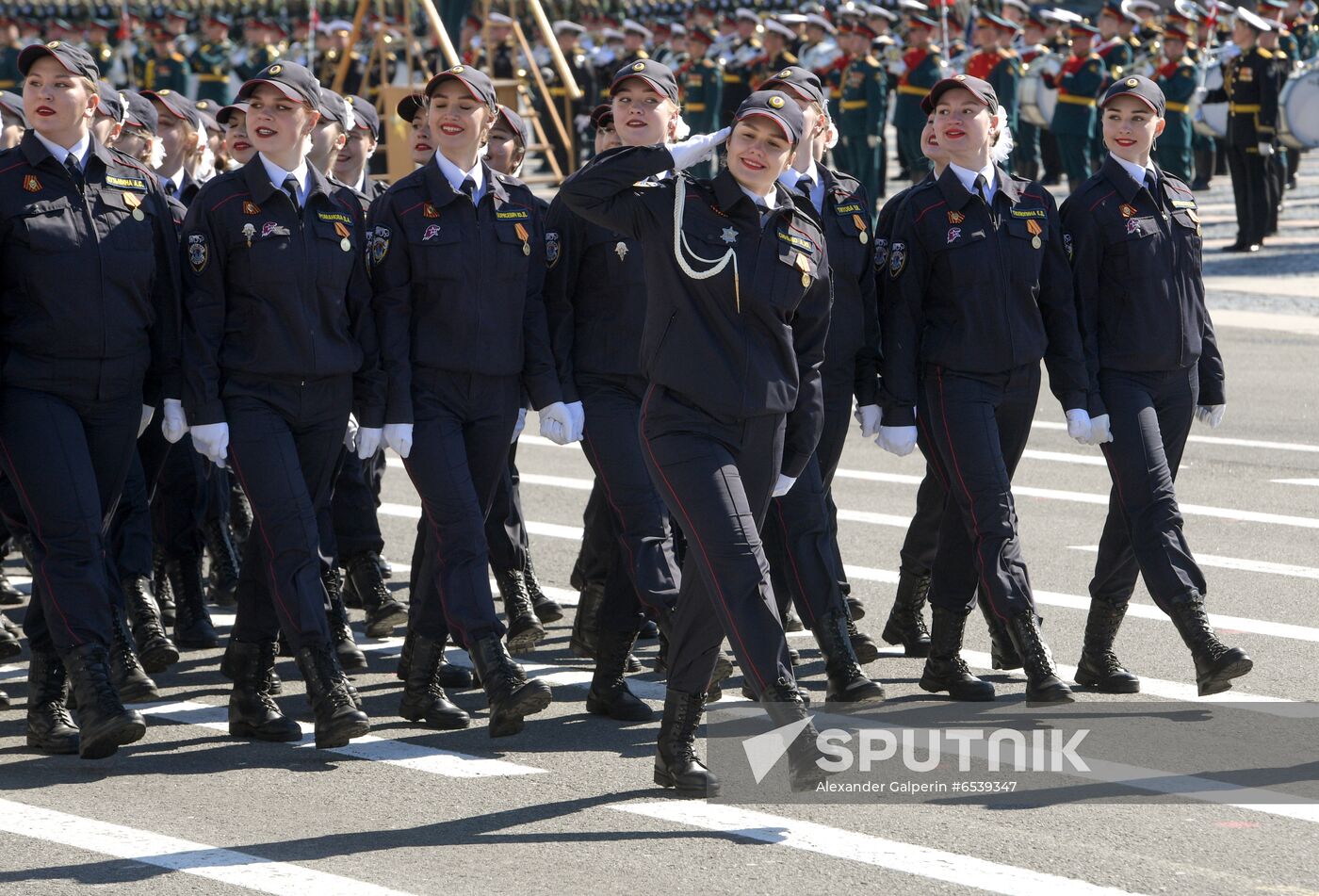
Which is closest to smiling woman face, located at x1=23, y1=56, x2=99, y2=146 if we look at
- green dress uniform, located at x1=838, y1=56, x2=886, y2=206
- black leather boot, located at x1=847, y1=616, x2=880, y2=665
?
black leather boot, located at x1=847, y1=616, x2=880, y2=665

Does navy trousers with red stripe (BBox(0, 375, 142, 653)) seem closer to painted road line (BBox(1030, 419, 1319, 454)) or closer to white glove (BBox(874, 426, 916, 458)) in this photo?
white glove (BBox(874, 426, 916, 458))

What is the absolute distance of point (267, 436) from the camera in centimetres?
689

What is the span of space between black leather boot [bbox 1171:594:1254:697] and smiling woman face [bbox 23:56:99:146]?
4182 mm

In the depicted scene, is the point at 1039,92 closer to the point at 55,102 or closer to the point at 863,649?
the point at 863,649

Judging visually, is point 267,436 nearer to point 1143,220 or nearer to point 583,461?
point 1143,220

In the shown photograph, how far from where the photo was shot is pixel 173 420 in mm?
7059

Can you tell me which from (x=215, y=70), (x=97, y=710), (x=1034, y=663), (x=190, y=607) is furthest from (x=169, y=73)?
(x=1034, y=663)

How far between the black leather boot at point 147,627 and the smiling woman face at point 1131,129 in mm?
4110

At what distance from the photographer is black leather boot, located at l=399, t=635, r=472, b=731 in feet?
23.6

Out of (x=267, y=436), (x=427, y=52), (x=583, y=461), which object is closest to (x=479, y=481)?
(x=267, y=436)

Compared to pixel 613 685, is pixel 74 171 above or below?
above

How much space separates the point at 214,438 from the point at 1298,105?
56.5 ft

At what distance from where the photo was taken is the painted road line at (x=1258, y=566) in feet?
31.3

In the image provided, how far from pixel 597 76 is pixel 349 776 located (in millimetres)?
29778
